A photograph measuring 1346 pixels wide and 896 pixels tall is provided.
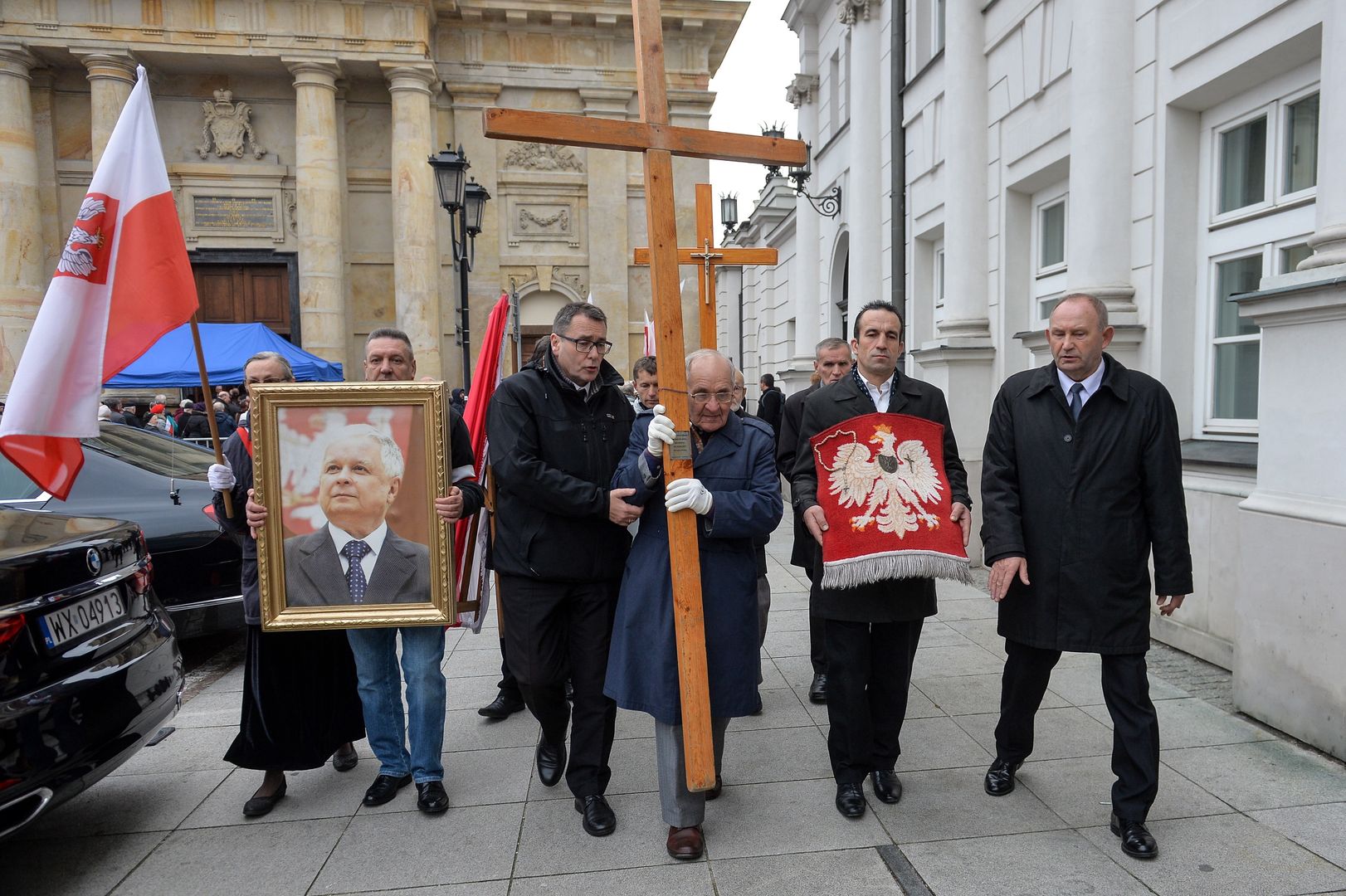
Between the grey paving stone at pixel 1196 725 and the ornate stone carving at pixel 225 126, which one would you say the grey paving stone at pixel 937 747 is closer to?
the grey paving stone at pixel 1196 725

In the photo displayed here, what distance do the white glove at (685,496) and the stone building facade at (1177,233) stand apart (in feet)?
9.61

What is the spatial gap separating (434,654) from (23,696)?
4.55 feet

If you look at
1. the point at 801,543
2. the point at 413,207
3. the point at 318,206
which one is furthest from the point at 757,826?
the point at 318,206

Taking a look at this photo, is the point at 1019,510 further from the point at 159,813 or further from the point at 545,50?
the point at 545,50

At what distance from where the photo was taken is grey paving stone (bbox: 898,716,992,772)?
3.93 metres

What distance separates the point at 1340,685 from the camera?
3.75 meters

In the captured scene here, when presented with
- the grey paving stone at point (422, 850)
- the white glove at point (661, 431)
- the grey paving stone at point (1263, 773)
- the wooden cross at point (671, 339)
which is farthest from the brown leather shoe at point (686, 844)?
the grey paving stone at point (1263, 773)

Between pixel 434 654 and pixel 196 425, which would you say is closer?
pixel 434 654

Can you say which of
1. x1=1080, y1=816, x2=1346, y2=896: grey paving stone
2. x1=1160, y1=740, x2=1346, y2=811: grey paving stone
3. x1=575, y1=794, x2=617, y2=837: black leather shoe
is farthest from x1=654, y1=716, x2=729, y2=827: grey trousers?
x1=1160, y1=740, x2=1346, y2=811: grey paving stone

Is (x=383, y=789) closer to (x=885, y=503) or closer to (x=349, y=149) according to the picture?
(x=885, y=503)

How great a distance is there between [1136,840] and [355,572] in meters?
3.15

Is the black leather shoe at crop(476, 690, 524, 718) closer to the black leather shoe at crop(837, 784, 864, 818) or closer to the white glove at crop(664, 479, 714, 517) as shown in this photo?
the black leather shoe at crop(837, 784, 864, 818)

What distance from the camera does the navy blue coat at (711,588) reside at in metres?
3.17

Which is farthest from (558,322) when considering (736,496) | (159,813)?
(159,813)
